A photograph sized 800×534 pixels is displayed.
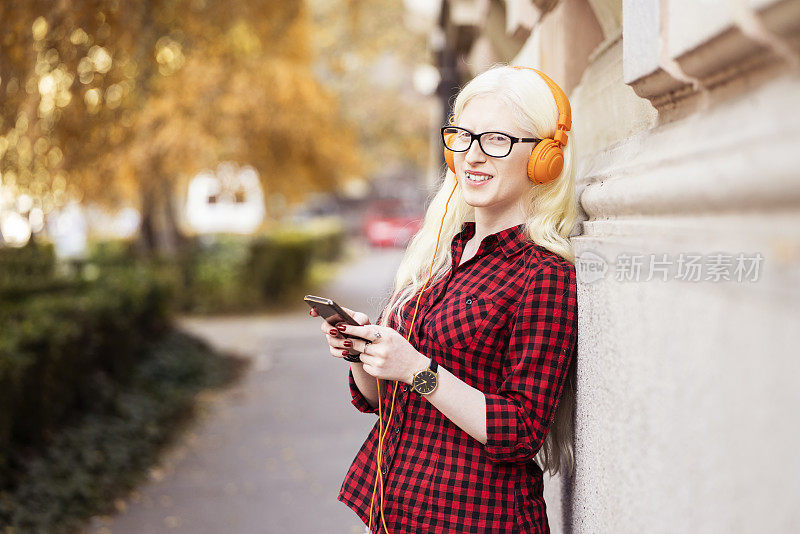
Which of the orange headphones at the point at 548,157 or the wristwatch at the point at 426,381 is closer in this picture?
the wristwatch at the point at 426,381

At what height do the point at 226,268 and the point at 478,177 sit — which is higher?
the point at 478,177

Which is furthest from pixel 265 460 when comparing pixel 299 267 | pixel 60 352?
pixel 299 267

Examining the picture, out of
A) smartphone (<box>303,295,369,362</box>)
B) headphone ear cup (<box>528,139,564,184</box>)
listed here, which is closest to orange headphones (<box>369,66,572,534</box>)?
headphone ear cup (<box>528,139,564,184</box>)

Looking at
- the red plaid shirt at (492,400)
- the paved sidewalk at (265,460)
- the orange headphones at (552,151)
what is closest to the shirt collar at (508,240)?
the red plaid shirt at (492,400)

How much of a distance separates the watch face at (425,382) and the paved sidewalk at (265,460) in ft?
2.37

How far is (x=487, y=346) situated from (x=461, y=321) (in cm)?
8

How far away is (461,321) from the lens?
1.96 meters

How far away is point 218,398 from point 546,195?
6.78 metres

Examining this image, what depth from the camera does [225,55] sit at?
11.1 metres

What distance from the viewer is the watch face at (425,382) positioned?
1845 mm

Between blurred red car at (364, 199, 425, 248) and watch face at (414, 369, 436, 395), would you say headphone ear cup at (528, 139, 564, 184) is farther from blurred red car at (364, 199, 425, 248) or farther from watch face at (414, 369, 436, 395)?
blurred red car at (364, 199, 425, 248)

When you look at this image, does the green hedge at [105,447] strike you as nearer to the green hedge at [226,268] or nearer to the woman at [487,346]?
the woman at [487,346]

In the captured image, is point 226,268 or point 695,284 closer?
point 695,284

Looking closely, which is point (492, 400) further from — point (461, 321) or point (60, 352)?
point (60, 352)
